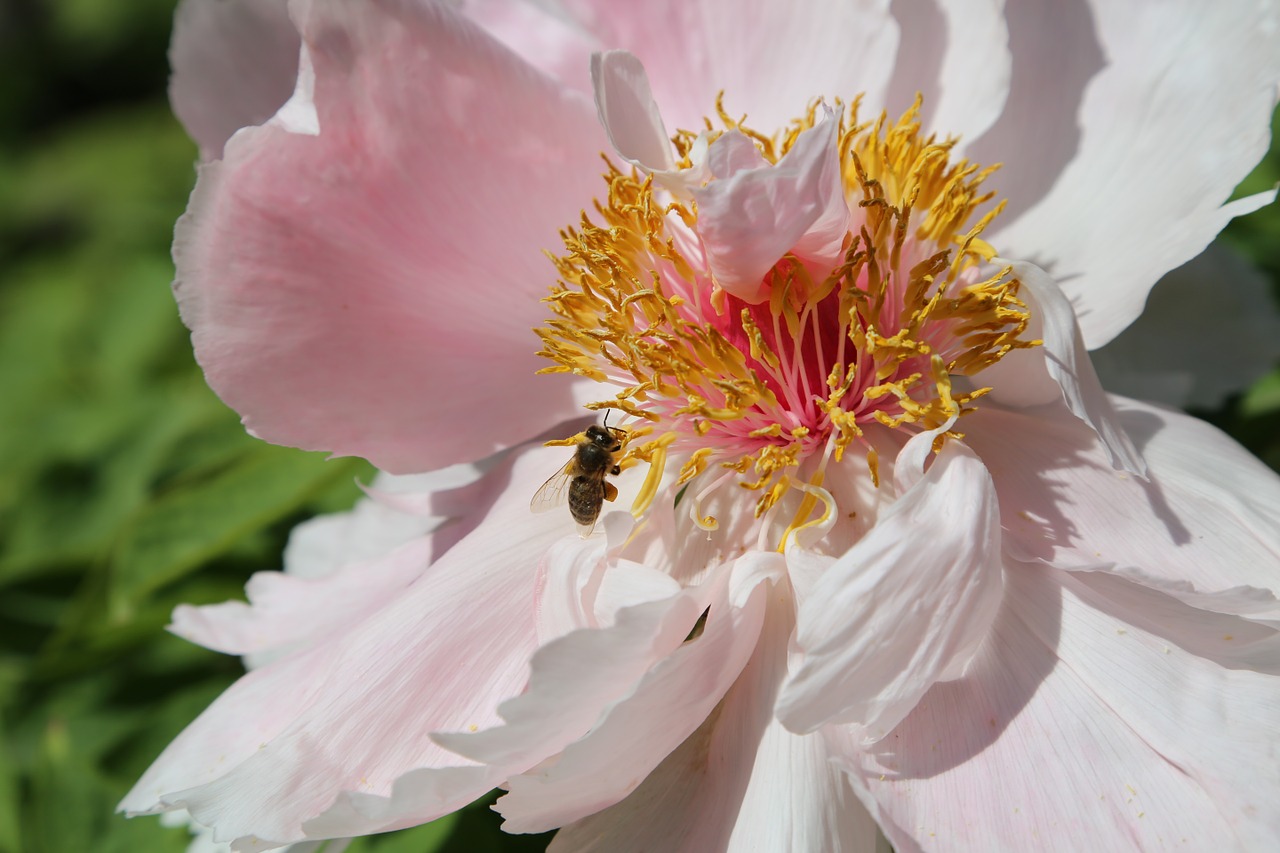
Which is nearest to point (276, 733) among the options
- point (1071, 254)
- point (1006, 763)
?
point (1006, 763)

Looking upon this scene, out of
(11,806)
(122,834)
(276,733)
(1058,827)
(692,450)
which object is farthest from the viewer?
(11,806)

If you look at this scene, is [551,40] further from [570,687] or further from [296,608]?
[570,687]

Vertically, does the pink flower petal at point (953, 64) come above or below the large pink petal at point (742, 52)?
below

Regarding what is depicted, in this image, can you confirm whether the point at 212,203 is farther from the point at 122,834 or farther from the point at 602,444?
the point at 122,834

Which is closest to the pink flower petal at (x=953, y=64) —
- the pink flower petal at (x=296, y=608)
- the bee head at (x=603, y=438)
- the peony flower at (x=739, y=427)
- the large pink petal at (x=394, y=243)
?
the peony flower at (x=739, y=427)

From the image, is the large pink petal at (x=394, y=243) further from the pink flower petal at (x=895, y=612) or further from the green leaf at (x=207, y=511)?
the pink flower petal at (x=895, y=612)

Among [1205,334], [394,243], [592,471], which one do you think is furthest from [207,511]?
[1205,334]

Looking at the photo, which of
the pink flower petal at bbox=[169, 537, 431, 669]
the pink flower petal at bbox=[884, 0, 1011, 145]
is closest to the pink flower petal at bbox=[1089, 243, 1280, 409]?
the pink flower petal at bbox=[884, 0, 1011, 145]
